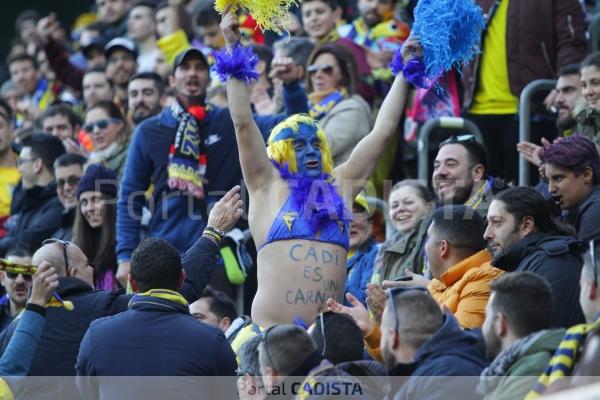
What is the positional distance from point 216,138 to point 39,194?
6.60 feet

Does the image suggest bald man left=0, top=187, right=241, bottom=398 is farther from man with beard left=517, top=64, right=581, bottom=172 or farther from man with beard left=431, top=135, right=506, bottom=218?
man with beard left=517, top=64, right=581, bottom=172

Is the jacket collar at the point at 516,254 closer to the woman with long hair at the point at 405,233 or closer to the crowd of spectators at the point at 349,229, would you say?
the crowd of spectators at the point at 349,229

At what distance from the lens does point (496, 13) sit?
10031 millimetres

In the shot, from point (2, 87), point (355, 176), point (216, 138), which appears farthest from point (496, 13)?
point (2, 87)

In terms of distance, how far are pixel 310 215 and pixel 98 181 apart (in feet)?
10.1

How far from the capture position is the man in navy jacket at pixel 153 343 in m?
6.27

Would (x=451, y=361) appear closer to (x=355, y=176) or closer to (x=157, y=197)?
(x=355, y=176)

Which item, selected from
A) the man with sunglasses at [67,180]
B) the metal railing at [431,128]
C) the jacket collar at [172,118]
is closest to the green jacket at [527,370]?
the metal railing at [431,128]

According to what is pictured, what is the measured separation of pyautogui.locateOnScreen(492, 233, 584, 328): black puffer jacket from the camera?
257 inches

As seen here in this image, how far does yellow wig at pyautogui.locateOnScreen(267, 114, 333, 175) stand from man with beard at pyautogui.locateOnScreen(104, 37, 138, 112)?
5871 millimetres

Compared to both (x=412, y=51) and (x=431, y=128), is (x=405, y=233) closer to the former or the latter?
(x=431, y=128)

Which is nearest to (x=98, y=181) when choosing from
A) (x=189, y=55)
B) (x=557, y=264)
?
(x=189, y=55)

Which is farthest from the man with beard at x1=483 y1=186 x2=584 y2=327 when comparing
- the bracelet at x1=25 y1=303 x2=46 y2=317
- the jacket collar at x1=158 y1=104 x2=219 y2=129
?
the jacket collar at x1=158 y1=104 x2=219 y2=129

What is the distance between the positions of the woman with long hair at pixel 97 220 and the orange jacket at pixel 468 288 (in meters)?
3.15
